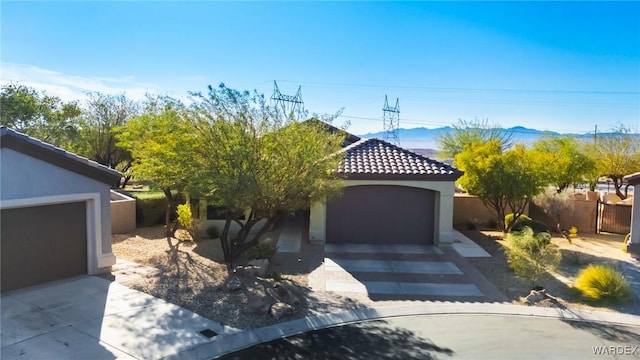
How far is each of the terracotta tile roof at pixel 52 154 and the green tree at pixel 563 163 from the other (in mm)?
15905

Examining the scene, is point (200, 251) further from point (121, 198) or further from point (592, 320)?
point (592, 320)

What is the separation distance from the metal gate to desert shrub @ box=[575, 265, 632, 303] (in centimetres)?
1069

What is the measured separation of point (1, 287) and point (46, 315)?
224cm

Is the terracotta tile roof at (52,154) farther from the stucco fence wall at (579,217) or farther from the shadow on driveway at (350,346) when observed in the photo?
the stucco fence wall at (579,217)

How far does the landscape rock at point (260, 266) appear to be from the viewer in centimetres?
1241

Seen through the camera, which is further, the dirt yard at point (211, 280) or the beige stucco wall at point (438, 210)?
the beige stucco wall at point (438, 210)

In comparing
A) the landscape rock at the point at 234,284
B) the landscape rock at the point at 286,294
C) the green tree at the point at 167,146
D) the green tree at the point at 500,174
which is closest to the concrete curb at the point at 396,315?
the landscape rock at the point at 286,294

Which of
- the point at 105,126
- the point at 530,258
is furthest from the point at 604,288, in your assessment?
the point at 105,126

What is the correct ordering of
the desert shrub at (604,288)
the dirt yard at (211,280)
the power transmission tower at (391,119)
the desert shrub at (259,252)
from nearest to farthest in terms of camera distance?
the dirt yard at (211,280)
the desert shrub at (604,288)
the desert shrub at (259,252)
the power transmission tower at (391,119)

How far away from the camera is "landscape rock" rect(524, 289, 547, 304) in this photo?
35.9 feet

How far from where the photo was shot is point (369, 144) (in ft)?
66.5

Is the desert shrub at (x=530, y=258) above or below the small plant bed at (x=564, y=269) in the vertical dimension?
above

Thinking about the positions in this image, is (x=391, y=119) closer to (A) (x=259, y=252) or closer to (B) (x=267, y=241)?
(B) (x=267, y=241)

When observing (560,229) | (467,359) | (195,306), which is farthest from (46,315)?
(560,229)
